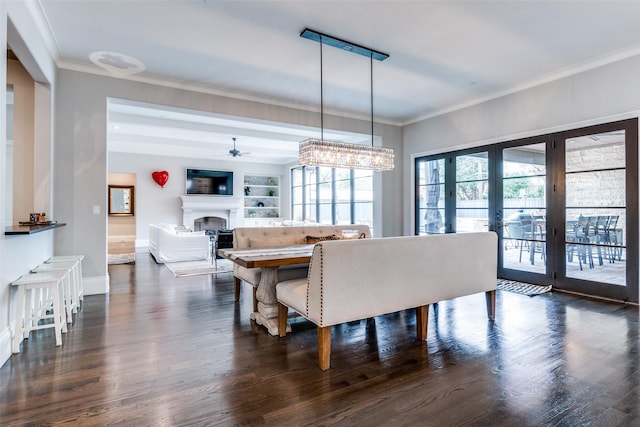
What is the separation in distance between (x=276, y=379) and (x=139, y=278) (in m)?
3.93

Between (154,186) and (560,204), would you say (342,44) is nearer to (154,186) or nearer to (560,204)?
(560,204)

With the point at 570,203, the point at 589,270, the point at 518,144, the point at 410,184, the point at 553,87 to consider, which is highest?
the point at 553,87

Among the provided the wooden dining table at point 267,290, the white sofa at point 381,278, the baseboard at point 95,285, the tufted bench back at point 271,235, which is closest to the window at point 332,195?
the tufted bench back at point 271,235

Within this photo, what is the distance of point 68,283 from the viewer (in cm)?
314

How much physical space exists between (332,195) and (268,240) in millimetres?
5598

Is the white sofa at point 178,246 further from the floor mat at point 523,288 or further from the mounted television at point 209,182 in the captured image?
the floor mat at point 523,288

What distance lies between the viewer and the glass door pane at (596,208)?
3863 mm

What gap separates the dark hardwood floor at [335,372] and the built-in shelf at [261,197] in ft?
26.8

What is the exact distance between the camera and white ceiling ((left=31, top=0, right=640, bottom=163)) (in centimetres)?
298

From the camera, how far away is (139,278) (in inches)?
202

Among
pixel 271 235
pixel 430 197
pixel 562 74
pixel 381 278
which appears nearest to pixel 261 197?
pixel 430 197

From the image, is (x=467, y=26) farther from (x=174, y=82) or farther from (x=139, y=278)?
(x=139, y=278)

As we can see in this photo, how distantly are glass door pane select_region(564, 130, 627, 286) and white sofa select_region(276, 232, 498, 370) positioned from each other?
1938mm

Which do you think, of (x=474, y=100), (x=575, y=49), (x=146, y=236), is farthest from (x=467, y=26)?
(x=146, y=236)
